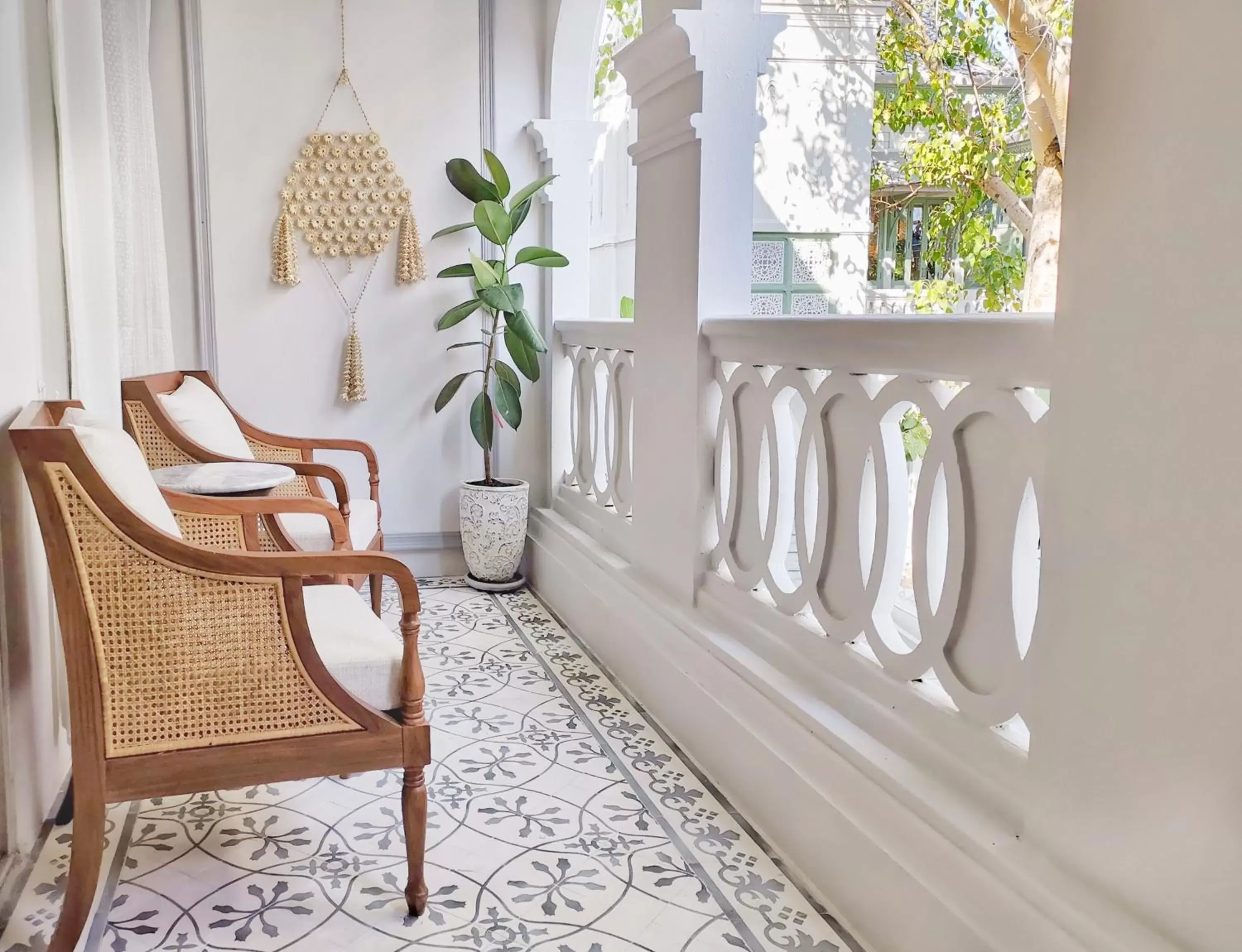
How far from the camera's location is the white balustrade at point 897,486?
1.66 meters

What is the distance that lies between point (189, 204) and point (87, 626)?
114 inches

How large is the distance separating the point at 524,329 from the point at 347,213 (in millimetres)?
891

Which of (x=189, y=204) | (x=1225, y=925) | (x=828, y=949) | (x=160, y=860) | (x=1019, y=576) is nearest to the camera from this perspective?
(x=1225, y=925)

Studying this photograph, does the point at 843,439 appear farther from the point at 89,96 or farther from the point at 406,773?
the point at 89,96

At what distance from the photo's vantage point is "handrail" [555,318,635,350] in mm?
3645

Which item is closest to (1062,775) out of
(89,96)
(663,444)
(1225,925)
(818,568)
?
(1225,925)

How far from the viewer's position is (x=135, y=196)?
11.0 feet

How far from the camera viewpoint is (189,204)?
4.16m

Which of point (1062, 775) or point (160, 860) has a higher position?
point (1062, 775)

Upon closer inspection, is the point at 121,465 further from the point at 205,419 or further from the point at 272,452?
the point at 272,452

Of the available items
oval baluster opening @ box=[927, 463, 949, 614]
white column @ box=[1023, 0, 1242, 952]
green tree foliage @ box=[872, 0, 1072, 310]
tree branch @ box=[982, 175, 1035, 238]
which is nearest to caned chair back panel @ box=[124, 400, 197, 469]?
oval baluster opening @ box=[927, 463, 949, 614]

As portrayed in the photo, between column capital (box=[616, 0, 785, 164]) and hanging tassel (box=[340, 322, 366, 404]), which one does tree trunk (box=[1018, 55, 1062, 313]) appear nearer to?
column capital (box=[616, 0, 785, 164])

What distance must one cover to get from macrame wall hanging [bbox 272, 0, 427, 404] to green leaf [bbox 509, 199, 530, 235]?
45 cm

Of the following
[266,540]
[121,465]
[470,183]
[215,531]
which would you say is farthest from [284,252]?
[121,465]
